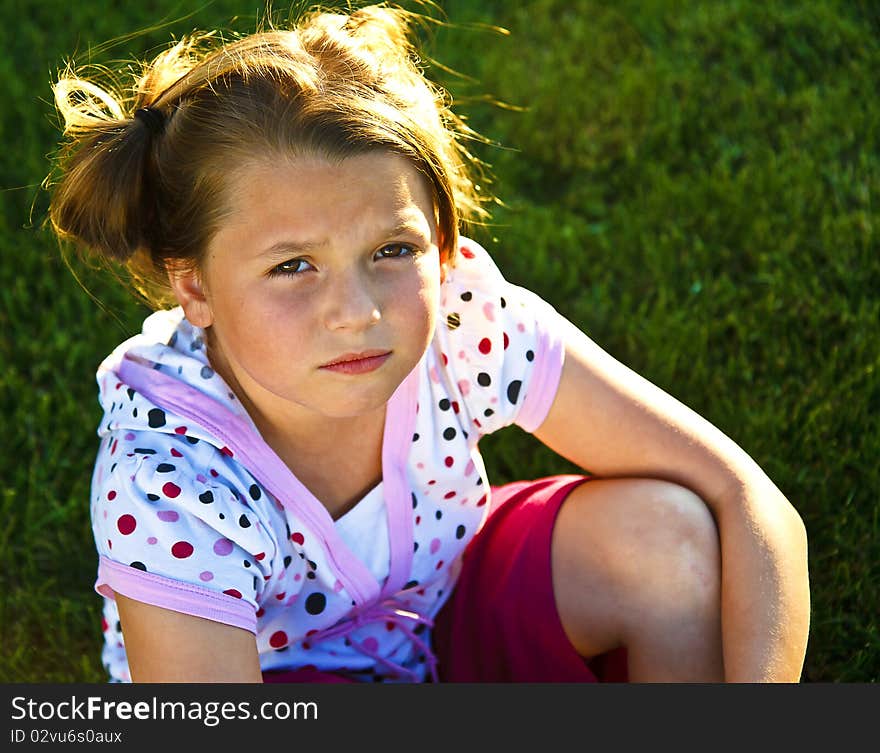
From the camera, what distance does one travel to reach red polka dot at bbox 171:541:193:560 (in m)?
1.62

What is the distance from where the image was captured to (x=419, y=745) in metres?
1.65

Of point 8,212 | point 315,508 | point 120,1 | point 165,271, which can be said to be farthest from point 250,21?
point 315,508

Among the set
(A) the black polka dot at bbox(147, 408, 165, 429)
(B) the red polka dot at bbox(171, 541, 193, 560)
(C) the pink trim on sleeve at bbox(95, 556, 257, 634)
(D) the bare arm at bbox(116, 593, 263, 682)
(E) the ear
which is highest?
(E) the ear

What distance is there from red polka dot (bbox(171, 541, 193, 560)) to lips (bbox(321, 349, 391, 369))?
30 cm

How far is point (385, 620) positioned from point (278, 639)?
18cm

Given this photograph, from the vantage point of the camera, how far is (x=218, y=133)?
64.5 inches

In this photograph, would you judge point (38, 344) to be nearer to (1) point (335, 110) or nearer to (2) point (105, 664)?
(2) point (105, 664)

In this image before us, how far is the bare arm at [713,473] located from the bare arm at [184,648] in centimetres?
63

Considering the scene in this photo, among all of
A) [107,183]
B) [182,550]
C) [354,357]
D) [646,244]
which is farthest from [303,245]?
[646,244]

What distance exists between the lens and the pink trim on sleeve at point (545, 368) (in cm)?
190

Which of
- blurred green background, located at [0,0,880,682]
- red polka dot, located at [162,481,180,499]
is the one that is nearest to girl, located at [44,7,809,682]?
red polka dot, located at [162,481,180,499]

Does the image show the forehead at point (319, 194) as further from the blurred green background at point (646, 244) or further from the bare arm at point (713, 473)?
the blurred green background at point (646, 244)

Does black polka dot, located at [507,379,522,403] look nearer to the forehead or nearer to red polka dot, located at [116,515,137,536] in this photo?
the forehead

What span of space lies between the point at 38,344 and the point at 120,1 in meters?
1.38
